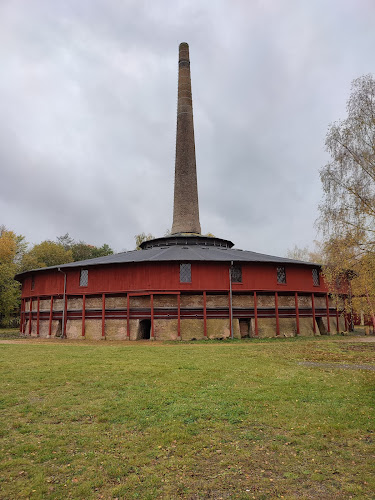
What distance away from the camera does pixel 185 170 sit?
118 feet

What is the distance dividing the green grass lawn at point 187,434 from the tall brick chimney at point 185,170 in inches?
988

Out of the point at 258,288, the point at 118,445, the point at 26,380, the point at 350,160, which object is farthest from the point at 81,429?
the point at 258,288

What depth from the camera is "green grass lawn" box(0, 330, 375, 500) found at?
443 cm

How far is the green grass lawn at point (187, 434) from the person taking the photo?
14.5 ft

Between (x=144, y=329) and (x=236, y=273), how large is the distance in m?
7.61

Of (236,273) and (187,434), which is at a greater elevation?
(236,273)

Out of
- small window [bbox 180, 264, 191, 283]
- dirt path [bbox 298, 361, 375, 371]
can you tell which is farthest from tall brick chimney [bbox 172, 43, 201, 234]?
dirt path [bbox 298, 361, 375, 371]

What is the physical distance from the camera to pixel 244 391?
28.0 feet

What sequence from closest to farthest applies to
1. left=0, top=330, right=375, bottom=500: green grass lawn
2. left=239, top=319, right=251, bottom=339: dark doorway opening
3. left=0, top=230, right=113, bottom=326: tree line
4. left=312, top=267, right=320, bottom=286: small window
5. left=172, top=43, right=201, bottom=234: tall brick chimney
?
1. left=0, top=330, right=375, bottom=500: green grass lawn
2. left=239, top=319, right=251, bottom=339: dark doorway opening
3. left=312, top=267, right=320, bottom=286: small window
4. left=172, top=43, right=201, bottom=234: tall brick chimney
5. left=0, top=230, right=113, bottom=326: tree line

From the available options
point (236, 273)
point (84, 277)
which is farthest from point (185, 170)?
point (84, 277)

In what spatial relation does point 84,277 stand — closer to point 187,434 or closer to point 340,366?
point 340,366

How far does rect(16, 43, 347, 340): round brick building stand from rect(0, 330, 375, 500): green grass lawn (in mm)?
13425

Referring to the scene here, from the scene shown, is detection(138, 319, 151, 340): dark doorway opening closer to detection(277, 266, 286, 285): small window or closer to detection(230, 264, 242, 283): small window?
detection(230, 264, 242, 283): small window

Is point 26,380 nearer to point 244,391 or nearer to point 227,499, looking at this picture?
point 244,391
